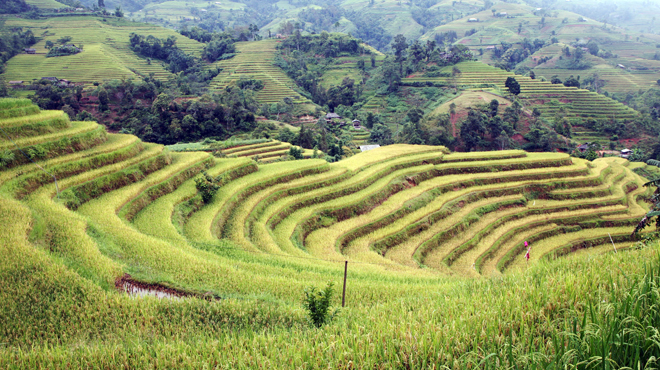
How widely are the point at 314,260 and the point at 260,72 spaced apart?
5767 cm

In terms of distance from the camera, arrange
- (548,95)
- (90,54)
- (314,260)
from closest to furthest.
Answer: (314,260) < (548,95) < (90,54)

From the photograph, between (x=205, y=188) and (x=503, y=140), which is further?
(x=503, y=140)

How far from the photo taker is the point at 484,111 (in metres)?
43.6

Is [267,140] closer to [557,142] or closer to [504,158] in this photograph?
[504,158]

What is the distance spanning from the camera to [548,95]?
2015 inches

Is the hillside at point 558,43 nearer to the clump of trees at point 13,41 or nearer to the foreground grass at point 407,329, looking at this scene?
the foreground grass at point 407,329

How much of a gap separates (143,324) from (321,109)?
52.0 meters

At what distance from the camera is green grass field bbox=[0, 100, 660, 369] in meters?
3.42

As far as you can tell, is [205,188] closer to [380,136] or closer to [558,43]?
[380,136]

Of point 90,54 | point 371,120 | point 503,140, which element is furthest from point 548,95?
point 90,54

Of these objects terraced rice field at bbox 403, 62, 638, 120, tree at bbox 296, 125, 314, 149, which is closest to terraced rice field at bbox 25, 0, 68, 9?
tree at bbox 296, 125, 314, 149

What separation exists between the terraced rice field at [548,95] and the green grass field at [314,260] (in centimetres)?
2656

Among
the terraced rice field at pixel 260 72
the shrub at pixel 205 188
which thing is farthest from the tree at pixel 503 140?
the shrub at pixel 205 188

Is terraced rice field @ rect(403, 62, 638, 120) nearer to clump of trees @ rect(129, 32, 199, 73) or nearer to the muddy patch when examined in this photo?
clump of trees @ rect(129, 32, 199, 73)
